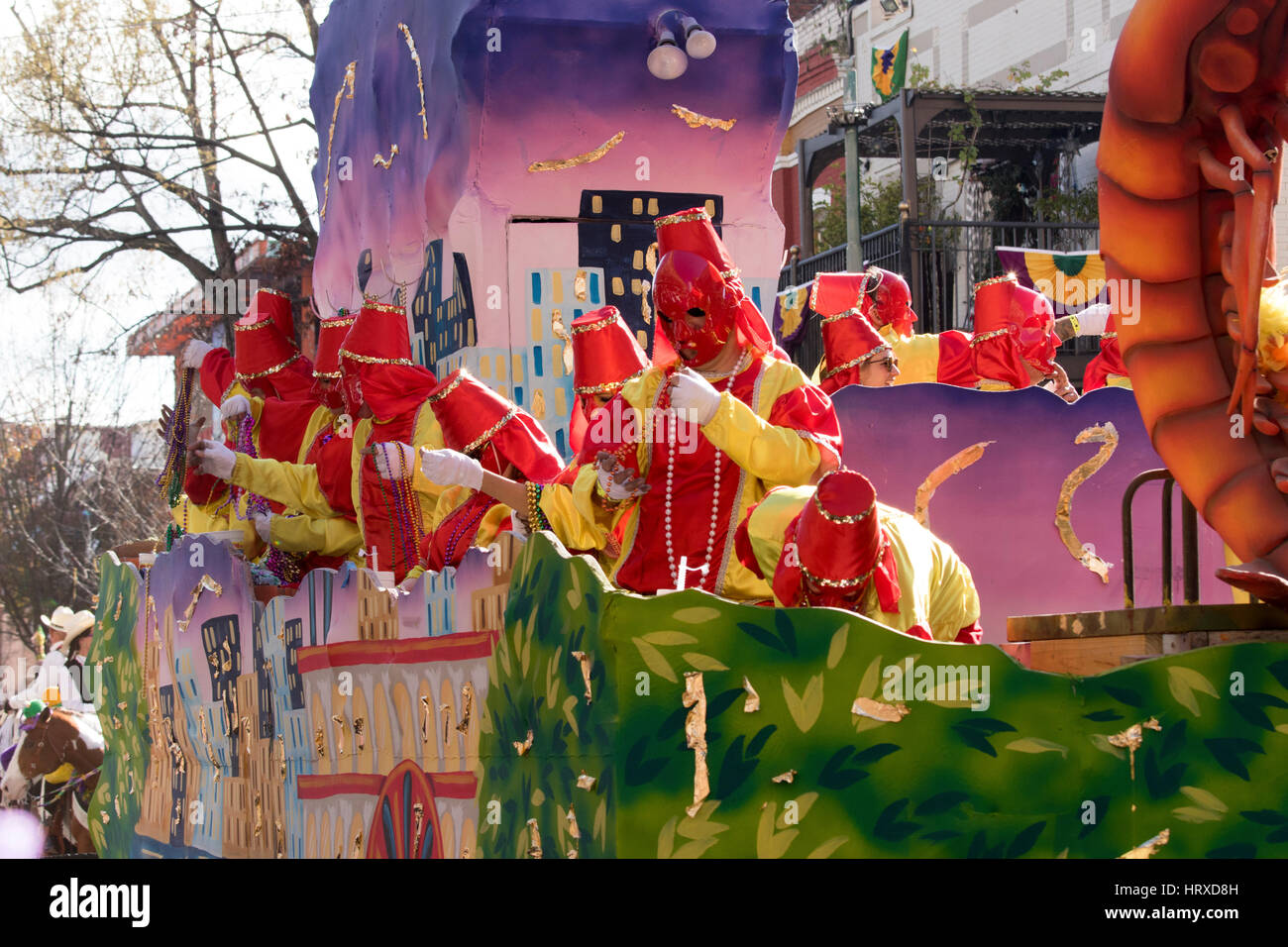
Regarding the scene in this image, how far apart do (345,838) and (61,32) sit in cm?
1531

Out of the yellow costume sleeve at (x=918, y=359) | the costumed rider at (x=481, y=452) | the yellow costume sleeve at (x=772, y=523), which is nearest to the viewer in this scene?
the yellow costume sleeve at (x=772, y=523)

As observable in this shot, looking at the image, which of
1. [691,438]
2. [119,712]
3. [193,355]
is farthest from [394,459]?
[119,712]

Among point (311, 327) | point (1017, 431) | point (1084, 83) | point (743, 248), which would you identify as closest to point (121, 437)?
point (311, 327)

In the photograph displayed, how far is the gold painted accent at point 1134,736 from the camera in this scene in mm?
3475

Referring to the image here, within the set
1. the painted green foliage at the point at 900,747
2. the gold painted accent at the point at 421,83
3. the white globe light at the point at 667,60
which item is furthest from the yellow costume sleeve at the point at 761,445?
the gold painted accent at the point at 421,83

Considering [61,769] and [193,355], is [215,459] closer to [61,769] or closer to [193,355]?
[193,355]

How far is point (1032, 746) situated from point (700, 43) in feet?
15.0

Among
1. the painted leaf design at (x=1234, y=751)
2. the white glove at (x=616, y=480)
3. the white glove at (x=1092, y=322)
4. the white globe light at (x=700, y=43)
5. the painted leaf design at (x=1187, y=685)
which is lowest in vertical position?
the painted leaf design at (x=1234, y=751)

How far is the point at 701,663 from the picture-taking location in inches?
135

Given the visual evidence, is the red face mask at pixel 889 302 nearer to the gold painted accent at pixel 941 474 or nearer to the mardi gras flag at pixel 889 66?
the gold painted accent at pixel 941 474

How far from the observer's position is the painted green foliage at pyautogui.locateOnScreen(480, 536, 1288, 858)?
11.2 feet

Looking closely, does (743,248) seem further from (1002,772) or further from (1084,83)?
(1084,83)

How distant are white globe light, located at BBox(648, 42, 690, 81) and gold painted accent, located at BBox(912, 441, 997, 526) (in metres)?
2.18

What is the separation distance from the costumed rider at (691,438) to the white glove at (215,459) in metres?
2.64
